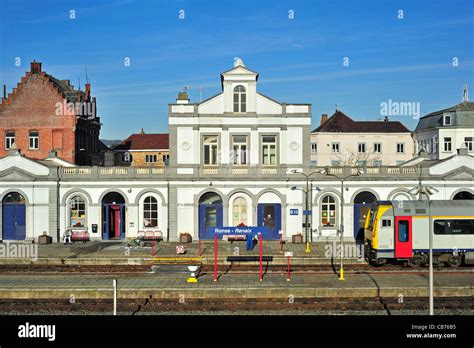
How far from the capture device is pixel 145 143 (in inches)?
3159

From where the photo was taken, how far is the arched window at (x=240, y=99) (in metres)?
42.6

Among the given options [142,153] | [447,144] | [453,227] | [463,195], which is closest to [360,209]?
[463,195]

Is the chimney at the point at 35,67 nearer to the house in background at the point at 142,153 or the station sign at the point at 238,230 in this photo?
the house in background at the point at 142,153

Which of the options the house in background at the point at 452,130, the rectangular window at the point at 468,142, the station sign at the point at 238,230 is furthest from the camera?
the house in background at the point at 452,130

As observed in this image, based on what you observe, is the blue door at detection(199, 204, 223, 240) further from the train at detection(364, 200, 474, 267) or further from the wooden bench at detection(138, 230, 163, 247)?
the train at detection(364, 200, 474, 267)

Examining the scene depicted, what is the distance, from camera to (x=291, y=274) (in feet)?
98.1

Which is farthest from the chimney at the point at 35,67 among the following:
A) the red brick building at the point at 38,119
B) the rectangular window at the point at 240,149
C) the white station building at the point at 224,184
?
the rectangular window at the point at 240,149

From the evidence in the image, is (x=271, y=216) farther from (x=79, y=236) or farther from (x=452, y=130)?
(x=452, y=130)

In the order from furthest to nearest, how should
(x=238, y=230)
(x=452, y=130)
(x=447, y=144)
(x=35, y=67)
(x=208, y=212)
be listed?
(x=447, y=144) < (x=452, y=130) < (x=35, y=67) < (x=208, y=212) < (x=238, y=230)

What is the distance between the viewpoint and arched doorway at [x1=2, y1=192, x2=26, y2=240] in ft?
137

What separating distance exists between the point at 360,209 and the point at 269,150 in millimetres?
7930

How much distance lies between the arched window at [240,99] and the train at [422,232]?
14.9 meters

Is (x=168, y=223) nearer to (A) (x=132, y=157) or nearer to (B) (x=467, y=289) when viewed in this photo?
(B) (x=467, y=289)

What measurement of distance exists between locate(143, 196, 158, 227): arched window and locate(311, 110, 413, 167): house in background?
42744mm
